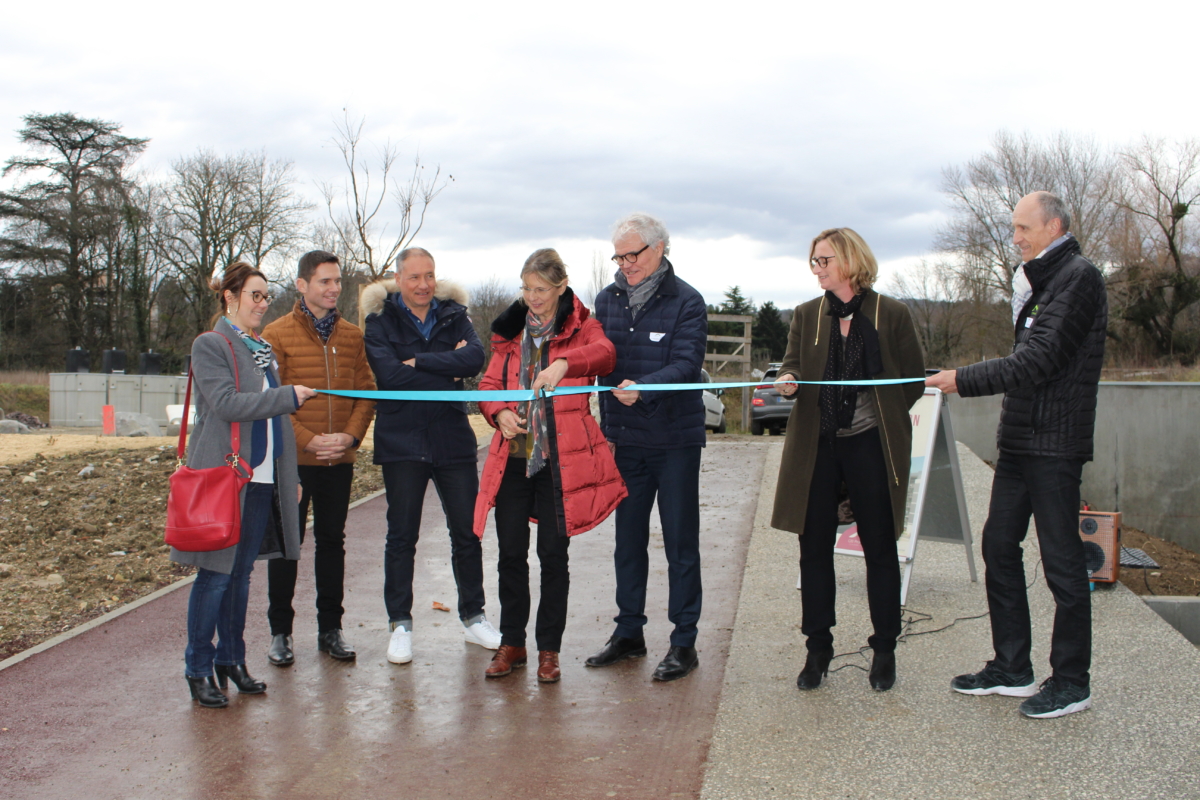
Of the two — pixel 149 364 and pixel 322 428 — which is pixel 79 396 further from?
pixel 322 428

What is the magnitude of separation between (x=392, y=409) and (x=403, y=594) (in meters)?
0.94

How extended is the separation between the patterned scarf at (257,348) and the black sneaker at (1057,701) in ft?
11.7

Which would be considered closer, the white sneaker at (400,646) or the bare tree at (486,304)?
the white sneaker at (400,646)

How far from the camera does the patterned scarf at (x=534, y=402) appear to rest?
13.9ft

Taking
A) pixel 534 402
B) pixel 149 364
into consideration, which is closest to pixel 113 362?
pixel 149 364

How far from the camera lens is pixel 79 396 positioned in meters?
26.8

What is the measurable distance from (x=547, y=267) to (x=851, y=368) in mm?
1425

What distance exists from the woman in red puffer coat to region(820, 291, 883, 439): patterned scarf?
38.8 inches

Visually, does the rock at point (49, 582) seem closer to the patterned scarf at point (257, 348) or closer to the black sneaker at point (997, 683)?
the patterned scarf at point (257, 348)

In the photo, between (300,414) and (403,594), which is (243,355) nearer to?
(300,414)

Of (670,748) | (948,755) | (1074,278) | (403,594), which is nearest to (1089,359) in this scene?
(1074,278)

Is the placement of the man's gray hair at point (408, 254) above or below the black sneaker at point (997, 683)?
above

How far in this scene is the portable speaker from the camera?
560cm

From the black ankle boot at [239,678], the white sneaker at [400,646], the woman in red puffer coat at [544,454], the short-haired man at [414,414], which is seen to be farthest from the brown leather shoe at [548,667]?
the black ankle boot at [239,678]
